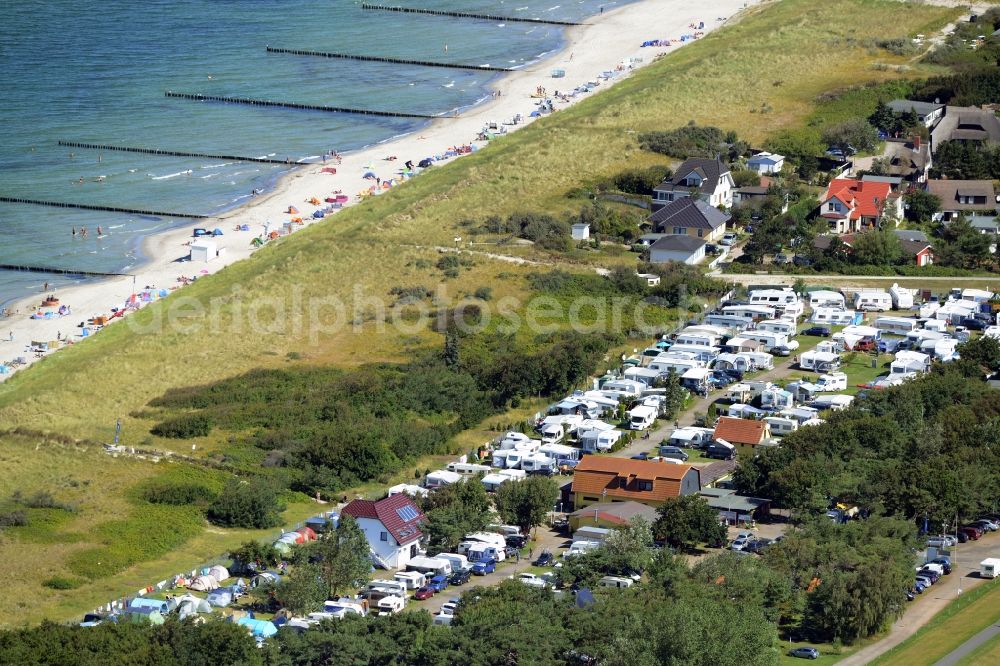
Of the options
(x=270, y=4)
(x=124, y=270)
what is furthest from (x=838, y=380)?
(x=270, y=4)

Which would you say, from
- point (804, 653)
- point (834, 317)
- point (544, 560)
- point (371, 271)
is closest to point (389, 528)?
point (544, 560)

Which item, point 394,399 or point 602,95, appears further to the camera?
point 602,95

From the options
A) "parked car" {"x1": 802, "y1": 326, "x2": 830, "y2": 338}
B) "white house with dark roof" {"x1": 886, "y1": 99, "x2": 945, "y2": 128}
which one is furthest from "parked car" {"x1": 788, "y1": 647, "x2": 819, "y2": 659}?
"white house with dark roof" {"x1": 886, "y1": 99, "x2": 945, "y2": 128}

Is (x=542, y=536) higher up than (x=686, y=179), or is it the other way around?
(x=686, y=179)

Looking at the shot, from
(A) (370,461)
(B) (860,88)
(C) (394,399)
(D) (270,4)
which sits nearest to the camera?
(A) (370,461)

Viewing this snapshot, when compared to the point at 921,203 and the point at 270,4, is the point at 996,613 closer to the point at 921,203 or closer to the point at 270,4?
the point at 921,203

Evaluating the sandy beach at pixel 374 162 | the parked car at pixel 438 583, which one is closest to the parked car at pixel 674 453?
the parked car at pixel 438 583

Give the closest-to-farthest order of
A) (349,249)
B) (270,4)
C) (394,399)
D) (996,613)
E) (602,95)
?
(996,613) < (394,399) < (349,249) < (602,95) < (270,4)

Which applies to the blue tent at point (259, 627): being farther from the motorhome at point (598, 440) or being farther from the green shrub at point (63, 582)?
the motorhome at point (598, 440)
